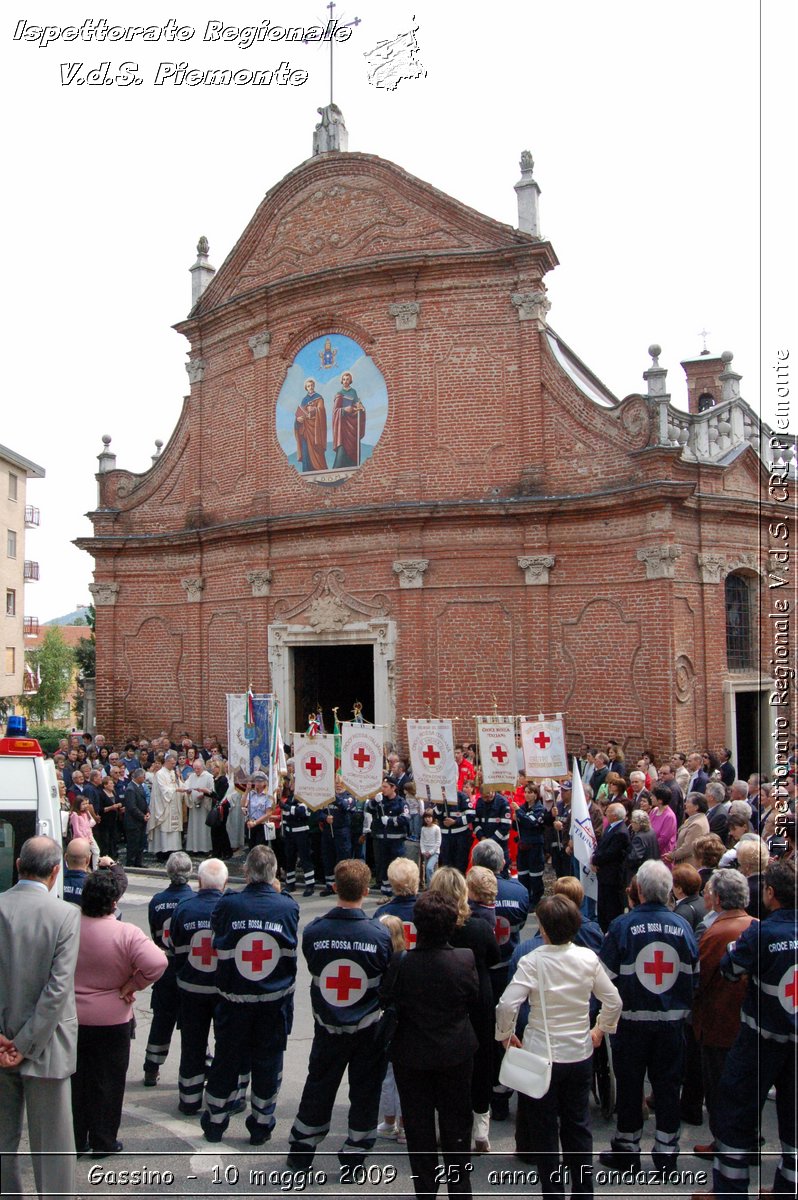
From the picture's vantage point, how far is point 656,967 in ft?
17.6

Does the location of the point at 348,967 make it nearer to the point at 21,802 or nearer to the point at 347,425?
the point at 21,802

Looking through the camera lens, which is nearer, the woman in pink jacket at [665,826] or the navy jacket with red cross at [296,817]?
the woman in pink jacket at [665,826]

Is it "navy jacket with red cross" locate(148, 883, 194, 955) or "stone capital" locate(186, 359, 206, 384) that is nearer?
"navy jacket with red cross" locate(148, 883, 194, 955)

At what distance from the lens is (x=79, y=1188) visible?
16.9 feet

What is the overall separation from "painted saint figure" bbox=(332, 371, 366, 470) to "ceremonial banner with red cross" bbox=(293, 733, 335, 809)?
812 centimetres

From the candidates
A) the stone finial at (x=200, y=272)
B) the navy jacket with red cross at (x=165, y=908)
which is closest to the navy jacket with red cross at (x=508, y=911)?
the navy jacket with red cross at (x=165, y=908)

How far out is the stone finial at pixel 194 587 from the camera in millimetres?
22031

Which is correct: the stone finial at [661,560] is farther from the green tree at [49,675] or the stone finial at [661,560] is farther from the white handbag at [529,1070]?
the green tree at [49,675]

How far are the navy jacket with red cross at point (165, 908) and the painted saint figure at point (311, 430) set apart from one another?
1407 cm

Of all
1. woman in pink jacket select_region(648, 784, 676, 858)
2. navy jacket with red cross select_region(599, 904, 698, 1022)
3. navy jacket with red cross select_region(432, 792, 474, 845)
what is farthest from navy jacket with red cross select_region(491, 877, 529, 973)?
navy jacket with red cross select_region(432, 792, 474, 845)

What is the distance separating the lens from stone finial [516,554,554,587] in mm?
17781

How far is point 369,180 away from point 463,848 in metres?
13.8

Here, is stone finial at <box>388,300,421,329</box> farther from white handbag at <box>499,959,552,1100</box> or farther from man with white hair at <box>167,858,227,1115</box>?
white handbag at <box>499,959,552,1100</box>

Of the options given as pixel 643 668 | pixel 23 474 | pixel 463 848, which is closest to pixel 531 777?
pixel 463 848
